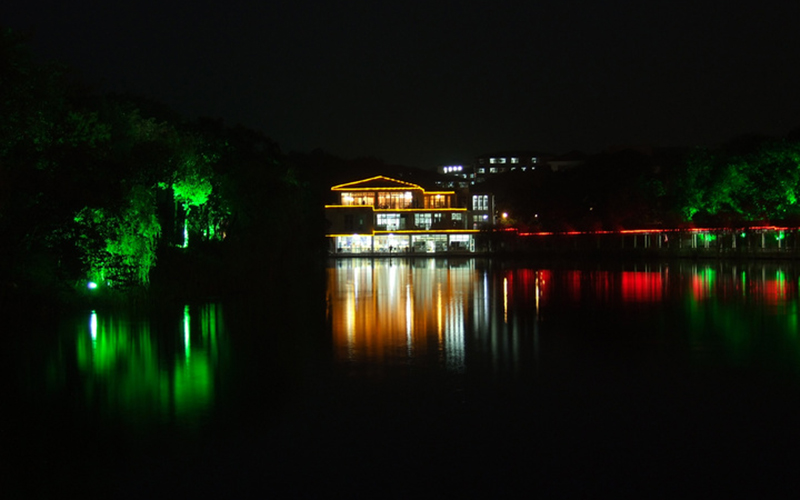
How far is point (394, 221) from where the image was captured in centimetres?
9131

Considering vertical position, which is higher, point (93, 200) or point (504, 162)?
point (504, 162)

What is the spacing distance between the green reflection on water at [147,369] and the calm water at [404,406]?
47 millimetres

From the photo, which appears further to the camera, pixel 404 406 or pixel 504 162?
pixel 504 162

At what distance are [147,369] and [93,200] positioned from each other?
821 cm

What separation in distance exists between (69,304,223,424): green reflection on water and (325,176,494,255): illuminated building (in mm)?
71745

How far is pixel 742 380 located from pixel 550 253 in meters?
70.1

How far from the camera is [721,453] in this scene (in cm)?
716

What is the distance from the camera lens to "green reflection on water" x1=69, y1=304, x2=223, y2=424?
9.05 metres

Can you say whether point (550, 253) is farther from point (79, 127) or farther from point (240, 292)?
point (79, 127)

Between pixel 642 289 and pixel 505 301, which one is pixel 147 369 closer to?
pixel 505 301

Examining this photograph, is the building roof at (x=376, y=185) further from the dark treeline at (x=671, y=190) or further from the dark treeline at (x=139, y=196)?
the dark treeline at (x=139, y=196)

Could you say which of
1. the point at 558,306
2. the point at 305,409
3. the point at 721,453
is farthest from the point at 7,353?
the point at 558,306

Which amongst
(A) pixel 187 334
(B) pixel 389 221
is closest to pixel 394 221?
(B) pixel 389 221

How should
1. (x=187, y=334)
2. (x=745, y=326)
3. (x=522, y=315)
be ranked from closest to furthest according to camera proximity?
1. (x=187, y=334)
2. (x=745, y=326)
3. (x=522, y=315)
